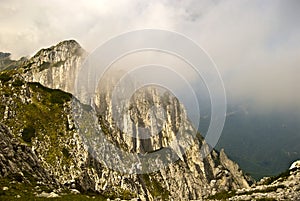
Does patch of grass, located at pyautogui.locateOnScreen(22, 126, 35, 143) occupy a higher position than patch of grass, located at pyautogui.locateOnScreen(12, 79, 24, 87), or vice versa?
patch of grass, located at pyautogui.locateOnScreen(12, 79, 24, 87)

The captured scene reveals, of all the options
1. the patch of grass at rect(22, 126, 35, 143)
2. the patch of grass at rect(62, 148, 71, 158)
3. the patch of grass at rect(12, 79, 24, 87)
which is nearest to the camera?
the patch of grass at rect(22, 126, 35, 143)

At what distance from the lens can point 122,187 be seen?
164375 mm

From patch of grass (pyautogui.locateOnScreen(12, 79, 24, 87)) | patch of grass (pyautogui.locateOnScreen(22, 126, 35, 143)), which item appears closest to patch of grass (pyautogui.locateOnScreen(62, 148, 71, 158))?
patch of grass (pyautogui.locateOnScreen(22, 126, 35, 143))

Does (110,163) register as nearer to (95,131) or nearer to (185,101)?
(95,131)

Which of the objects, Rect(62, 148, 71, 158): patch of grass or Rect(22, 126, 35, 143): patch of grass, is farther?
Rect(62, 148, 71, 158): patch of grass

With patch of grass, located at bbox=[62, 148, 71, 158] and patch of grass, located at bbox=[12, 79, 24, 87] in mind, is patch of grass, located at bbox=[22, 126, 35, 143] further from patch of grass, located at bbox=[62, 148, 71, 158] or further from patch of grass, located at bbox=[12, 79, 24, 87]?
patch of grass, located at bbox=[12, 79, 24, 87]

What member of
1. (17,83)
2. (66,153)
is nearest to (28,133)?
(66,153)

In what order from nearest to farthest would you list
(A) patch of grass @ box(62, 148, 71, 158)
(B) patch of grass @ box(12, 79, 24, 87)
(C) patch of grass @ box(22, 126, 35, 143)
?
(C) patch of grass @ box(22, 126, 35, 143), (A) patch of grass @ box(62, 148, 71, 158), (B) patch of grass @ box(12, 79, 24, 87)

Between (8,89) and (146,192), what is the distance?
99594 mm

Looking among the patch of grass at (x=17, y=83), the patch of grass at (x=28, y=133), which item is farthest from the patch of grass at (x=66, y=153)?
the patch of grass at (x=17, y=83)

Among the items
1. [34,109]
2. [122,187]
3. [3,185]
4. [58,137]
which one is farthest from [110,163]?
[3,185]

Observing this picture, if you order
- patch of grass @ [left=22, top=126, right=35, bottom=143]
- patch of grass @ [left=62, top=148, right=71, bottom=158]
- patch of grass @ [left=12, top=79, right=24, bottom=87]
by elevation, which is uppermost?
patch of grass @ [left=12, top=79, right=24, bottom=87]

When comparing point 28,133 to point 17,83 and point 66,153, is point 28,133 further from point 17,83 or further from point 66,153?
point 17,83

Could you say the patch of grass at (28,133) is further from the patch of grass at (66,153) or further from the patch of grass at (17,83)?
the patch of grass at (17,83)
